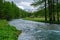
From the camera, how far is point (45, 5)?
48.4 meters

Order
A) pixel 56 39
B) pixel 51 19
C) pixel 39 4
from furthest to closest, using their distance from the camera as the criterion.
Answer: pixel 39 4
pixel 51 19
pixel 56 39

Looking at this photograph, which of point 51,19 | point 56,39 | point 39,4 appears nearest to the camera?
point 56,39

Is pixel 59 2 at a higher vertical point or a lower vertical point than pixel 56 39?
higher

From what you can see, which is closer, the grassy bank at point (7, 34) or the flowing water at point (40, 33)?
the grassy bank at point (7, 34)

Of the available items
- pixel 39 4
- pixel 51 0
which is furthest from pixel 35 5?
pixel 51 0

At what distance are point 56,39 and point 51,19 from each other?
30159mm

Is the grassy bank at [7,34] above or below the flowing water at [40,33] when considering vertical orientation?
above

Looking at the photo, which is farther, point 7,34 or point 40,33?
point 40,33

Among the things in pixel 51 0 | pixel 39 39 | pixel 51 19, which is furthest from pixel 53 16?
pixel 39 39

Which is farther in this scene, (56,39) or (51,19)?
(51,19)

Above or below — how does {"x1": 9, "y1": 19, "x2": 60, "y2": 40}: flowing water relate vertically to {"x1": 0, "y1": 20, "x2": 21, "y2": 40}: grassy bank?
below

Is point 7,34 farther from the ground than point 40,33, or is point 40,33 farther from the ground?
point 7,34

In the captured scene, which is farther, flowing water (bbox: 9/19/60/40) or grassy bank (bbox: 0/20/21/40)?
flowing water (bbox: 9/19/60/40)

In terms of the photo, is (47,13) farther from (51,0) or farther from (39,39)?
(39,39)
